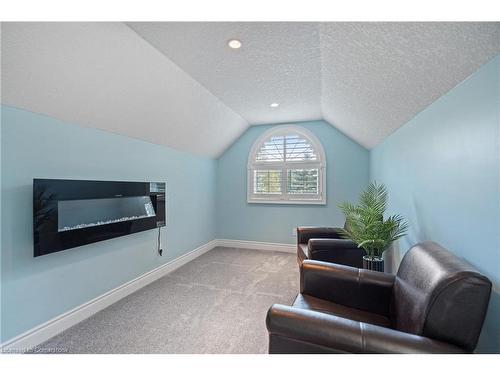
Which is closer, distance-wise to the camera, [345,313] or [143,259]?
[345,313]

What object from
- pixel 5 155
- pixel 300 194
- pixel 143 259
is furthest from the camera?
pixel 300 194

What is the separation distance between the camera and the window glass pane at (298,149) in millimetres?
4035

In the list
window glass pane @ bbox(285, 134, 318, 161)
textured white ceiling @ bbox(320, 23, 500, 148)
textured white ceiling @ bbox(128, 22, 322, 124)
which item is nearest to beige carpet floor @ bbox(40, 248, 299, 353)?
window glass pane @ bbox(285, 134, 318, 161)

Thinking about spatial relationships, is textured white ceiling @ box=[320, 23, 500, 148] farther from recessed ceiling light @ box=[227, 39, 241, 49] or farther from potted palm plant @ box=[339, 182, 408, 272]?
potted palm plant @ box=[339, 182, 408, 272]

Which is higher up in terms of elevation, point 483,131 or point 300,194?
point 483,131

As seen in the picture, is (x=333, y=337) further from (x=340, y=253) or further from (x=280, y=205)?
(x=280, y=205)

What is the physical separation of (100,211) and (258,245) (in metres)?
2.79

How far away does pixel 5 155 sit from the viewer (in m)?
1.56

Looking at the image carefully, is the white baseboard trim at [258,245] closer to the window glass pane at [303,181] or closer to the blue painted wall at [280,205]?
the blue painted wall at [280,205]

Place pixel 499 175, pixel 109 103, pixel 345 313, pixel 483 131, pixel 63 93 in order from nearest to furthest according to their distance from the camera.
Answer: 1. pixel 499 175
2. pixel 483 131
3. pixel 345 313
4. pixel 63 93
5. pixel 109 103

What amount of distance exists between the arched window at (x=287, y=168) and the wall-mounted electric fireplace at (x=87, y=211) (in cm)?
198
